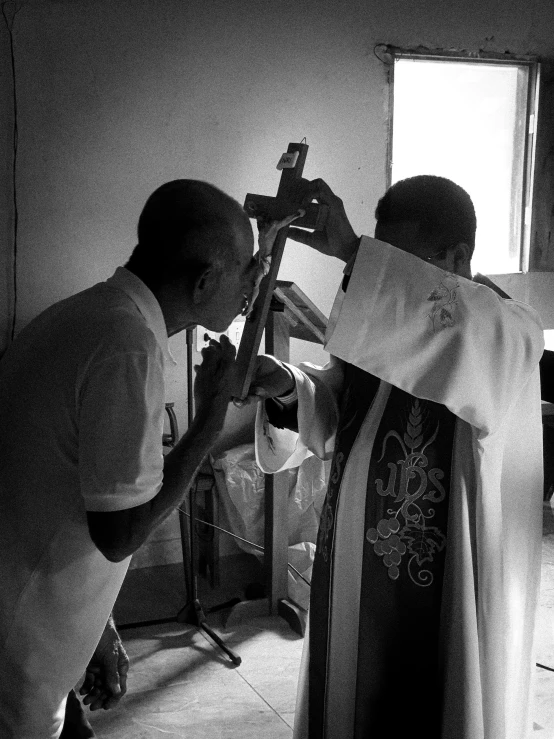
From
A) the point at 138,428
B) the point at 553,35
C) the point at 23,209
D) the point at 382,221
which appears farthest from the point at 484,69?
the point at 138,428

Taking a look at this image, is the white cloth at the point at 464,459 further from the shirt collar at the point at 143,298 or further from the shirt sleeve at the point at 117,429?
the shirt sleeve at the point at 117,429

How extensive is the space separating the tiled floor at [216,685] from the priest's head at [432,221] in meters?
1.82

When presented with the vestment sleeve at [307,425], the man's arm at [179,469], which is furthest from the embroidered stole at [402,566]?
the man's arm at [179,469]

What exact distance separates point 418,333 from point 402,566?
23.5 inches

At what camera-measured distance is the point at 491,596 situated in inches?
77.9

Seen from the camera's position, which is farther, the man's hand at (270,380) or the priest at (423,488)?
the man's hand at (270,380)

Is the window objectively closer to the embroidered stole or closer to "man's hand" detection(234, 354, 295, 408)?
"man's hand" detection(234, 354, 295, 408)

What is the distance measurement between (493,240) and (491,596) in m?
3.92

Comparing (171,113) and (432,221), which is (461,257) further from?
(171,113)

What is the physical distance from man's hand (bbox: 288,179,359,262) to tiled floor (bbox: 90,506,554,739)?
188 centimetres

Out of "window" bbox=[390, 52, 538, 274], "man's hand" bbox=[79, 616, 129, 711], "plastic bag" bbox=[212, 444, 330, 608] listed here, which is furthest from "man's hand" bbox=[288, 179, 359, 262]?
"window" bbox=[390, 52, 538, 274]

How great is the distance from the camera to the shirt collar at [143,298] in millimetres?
1532

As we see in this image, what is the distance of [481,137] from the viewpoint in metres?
5.45

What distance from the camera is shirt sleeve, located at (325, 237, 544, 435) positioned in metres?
1.84
